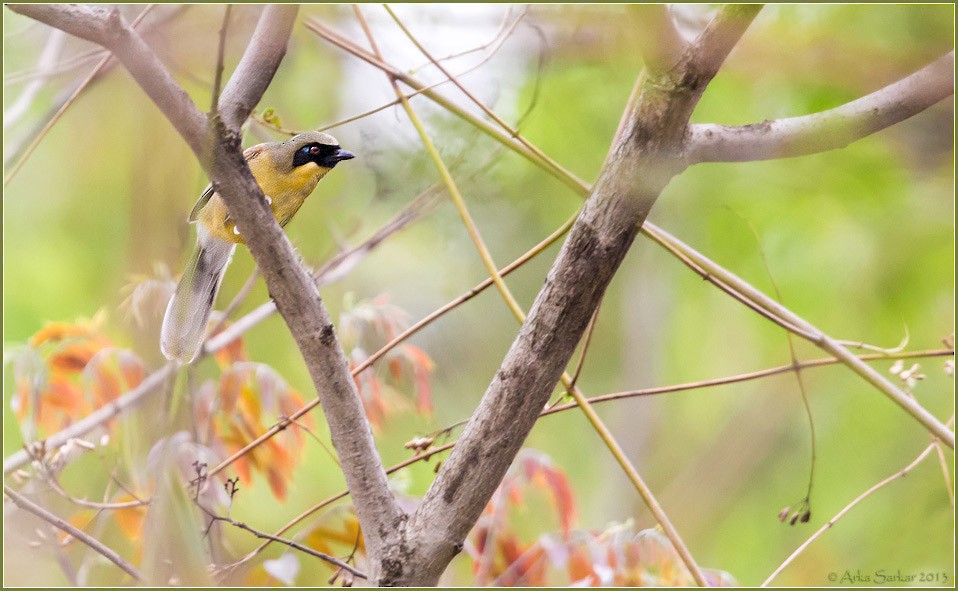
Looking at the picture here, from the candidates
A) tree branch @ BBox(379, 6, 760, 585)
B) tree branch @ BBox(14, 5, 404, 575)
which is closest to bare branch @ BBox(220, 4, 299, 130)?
tree branch @ BBox(14, 5, 404, 575)

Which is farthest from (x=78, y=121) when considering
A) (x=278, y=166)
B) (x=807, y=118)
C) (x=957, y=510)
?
(x=957, y=510)

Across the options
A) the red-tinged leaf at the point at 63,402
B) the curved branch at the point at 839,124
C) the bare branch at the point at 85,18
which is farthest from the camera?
the red-tinged leaf at the point at 63,402

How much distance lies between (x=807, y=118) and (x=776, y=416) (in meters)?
3.76

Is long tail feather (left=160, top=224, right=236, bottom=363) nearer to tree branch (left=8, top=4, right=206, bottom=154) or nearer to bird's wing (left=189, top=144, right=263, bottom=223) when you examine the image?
bird's wing (left=189, top=144, right=263, bottom=223)

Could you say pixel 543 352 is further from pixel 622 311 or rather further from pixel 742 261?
pixel 622 311

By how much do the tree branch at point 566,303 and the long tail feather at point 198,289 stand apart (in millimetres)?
886

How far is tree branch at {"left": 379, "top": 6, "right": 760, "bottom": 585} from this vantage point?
1.29m

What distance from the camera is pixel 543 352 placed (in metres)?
1.43

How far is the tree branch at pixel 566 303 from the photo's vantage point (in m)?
1.29

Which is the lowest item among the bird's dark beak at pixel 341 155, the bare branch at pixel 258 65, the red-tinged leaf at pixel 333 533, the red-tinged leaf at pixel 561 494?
the red-tinged leaf at pixel 561 494

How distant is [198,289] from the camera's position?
2273 millimetres

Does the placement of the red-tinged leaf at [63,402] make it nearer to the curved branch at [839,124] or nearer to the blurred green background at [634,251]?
the blurred green background at [634,251]

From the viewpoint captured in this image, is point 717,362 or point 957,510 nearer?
point 957,510

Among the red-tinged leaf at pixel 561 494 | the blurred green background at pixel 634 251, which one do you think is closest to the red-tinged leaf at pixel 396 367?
the blurred green background at pixel 634 251
